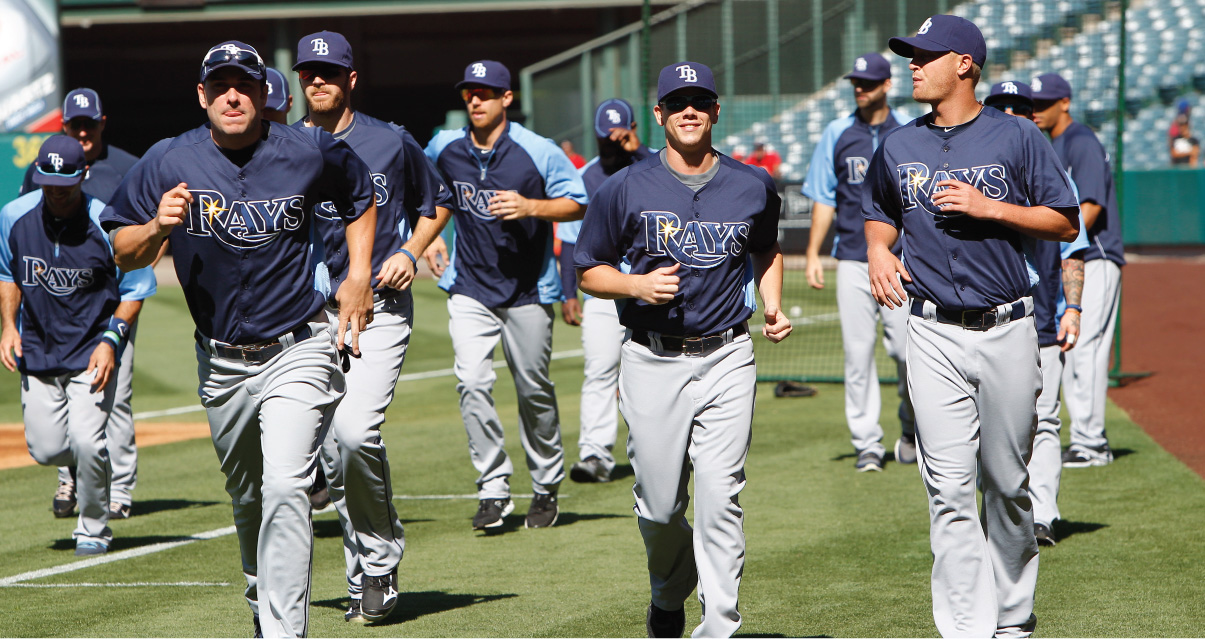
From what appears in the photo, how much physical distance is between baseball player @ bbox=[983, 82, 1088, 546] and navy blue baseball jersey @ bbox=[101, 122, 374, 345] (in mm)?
3459

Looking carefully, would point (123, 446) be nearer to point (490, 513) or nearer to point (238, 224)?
point (490, 513)

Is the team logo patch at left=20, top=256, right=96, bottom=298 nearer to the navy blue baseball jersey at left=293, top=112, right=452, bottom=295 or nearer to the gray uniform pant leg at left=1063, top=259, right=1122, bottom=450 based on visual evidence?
the navy blue baseball jersey at left=293, top=112, right=452, bottom=295

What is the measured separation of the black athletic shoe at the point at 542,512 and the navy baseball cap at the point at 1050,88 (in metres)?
3.53

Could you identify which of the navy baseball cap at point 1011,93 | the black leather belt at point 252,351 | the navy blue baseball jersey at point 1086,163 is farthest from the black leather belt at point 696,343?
the navy blue baseball jersey at point 1086,163

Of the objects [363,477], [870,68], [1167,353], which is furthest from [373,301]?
[1167,353]

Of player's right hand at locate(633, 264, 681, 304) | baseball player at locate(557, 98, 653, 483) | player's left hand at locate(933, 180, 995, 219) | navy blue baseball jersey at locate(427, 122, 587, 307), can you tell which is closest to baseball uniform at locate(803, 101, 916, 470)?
baseball player at locate(557, 98, 653, 483)

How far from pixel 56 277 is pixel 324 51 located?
2.14 meters

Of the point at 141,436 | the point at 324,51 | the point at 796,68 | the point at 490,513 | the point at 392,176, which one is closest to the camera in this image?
the point at 324,51

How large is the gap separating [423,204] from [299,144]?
158 cm

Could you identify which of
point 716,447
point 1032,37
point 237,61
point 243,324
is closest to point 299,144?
point 237,61

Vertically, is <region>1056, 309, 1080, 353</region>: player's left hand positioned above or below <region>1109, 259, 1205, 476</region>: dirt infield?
above

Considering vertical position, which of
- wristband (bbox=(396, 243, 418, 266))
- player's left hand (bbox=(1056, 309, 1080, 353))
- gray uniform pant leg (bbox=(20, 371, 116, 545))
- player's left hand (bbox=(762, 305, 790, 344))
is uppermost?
wristband (bbox=(396, 243, 418, 266))

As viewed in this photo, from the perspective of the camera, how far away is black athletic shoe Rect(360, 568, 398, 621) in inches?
211

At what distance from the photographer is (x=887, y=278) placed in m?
4.78
